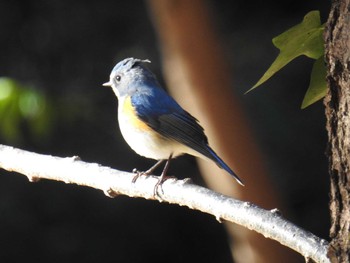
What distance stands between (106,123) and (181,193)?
12.2ft

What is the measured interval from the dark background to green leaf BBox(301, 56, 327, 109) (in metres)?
3.80

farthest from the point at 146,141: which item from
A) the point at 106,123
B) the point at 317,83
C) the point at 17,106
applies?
the point at 106,123

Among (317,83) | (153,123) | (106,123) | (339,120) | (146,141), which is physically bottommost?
(339,120)

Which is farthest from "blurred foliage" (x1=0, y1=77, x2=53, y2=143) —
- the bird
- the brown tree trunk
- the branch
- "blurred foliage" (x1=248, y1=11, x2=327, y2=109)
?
the brown tree trunk

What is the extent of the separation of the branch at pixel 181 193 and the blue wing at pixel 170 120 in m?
0.90

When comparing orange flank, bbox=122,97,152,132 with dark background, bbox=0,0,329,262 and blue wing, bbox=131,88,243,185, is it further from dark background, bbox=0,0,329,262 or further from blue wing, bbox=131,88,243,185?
dark background, bbox=0,0,329,262

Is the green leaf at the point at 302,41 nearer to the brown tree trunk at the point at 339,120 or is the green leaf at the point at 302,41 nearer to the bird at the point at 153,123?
the brown tree trunk at the point at 339,120

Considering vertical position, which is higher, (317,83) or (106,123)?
(106,123)

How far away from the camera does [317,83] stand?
1936mm

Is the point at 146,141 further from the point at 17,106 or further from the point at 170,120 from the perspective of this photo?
the point at 17,106

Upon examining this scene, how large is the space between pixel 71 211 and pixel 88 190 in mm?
227

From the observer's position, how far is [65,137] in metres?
5.98

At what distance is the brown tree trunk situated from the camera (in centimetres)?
174

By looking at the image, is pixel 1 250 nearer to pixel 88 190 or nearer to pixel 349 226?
pixel 88 190
